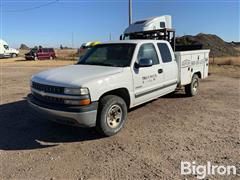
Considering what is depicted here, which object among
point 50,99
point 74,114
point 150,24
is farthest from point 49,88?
point 150,24

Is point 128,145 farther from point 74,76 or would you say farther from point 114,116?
point 74,76

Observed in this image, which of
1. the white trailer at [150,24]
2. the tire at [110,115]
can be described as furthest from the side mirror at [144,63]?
the white trailer at [150,24]

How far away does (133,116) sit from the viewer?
19.5ft

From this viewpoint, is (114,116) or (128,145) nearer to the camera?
(128,145)

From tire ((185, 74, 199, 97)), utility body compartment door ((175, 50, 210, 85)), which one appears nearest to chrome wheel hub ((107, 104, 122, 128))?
utility body compartment door ((175, 50, 210, 85))

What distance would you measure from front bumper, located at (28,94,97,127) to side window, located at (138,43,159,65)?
1.84m

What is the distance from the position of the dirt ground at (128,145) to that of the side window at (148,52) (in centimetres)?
141

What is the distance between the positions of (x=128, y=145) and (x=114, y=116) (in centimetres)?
70

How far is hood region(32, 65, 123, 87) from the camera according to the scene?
421cm

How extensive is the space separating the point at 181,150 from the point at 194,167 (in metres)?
0.56

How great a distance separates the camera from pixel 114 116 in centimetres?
479

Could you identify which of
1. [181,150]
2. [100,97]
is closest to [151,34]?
[100,97]

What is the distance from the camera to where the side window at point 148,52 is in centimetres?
545

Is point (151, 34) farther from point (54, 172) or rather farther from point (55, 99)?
point (54, 172)
